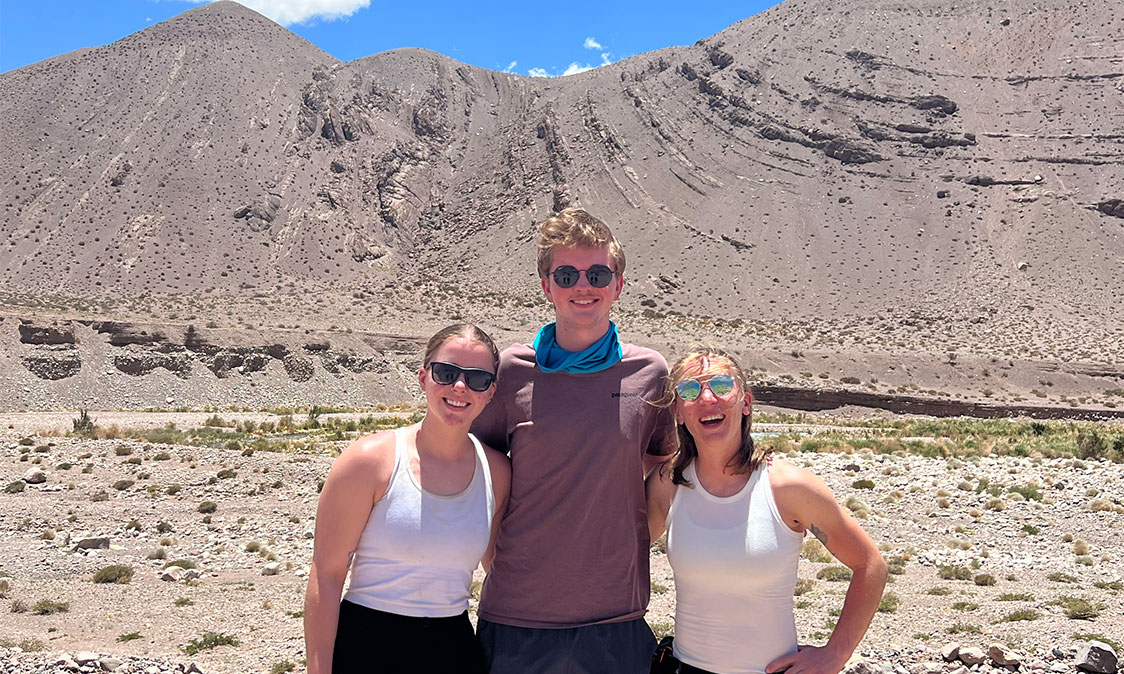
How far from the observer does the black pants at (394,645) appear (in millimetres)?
3762

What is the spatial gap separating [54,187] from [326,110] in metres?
25.8

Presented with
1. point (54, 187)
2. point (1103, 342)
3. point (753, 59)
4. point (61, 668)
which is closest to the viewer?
point (61, 668)

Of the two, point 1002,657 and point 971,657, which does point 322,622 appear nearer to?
point 971,657

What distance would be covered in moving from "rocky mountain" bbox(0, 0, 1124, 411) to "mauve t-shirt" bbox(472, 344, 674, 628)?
5377 centimetres

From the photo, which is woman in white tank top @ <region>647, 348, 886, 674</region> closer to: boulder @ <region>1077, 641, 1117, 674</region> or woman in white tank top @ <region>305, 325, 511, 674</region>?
woman in white tank top @ <region>305, 325, 511, 674</region>

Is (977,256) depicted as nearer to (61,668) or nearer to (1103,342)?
(1103,342)

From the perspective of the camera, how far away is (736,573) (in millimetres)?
3695

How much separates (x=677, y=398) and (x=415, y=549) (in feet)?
4.13

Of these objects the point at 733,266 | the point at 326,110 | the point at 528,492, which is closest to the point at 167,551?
the point at 528,492

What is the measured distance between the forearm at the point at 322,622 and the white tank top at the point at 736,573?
55.7 inches

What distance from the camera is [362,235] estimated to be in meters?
82.3

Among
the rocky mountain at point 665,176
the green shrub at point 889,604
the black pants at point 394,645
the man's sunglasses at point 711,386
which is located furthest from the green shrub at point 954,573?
the rocky mountain at point 665,176

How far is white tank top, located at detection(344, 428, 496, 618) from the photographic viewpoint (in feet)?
12.2

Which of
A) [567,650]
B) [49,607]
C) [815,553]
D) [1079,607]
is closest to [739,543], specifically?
[567,650]
